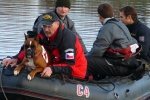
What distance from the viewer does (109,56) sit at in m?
7.34

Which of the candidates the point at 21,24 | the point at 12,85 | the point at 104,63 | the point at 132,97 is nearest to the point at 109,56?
the point at 104,63

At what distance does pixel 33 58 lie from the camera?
20.1 feet

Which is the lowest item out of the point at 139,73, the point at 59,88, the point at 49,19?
the point at 139,73

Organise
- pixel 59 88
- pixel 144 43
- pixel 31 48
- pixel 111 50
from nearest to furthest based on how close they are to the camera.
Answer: pixel 31 48 → pixel 59 88 → pixel 111 50 → pixel 144 43

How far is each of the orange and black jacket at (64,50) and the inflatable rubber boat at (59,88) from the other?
0.15 metres

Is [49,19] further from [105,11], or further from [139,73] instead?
[139,73]

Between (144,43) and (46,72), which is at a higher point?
(46,72)

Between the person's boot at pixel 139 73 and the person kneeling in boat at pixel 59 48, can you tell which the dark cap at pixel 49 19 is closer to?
the person kneeling in boat at pixel 59 48

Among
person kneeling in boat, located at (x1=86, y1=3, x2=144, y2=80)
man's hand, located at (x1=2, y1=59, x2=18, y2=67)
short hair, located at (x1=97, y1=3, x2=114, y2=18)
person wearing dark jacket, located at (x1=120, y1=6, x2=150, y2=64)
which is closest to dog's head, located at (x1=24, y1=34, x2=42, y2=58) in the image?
man's hand, located at (x1=2, y1=59, x2=18, y2=67)

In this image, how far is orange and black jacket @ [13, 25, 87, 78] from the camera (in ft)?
20.9

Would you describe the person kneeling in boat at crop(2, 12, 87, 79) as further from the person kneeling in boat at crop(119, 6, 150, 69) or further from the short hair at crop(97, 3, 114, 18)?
the person kneeling in boat at crop(119, 6, 150, 69)

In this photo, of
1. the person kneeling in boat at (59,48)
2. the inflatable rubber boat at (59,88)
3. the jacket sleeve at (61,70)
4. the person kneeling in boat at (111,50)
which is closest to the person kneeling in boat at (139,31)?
the person kneeling in boat at (111,50)

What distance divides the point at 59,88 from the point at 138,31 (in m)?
2.45

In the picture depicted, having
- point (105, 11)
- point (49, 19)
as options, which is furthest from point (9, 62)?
point (105, 11)
